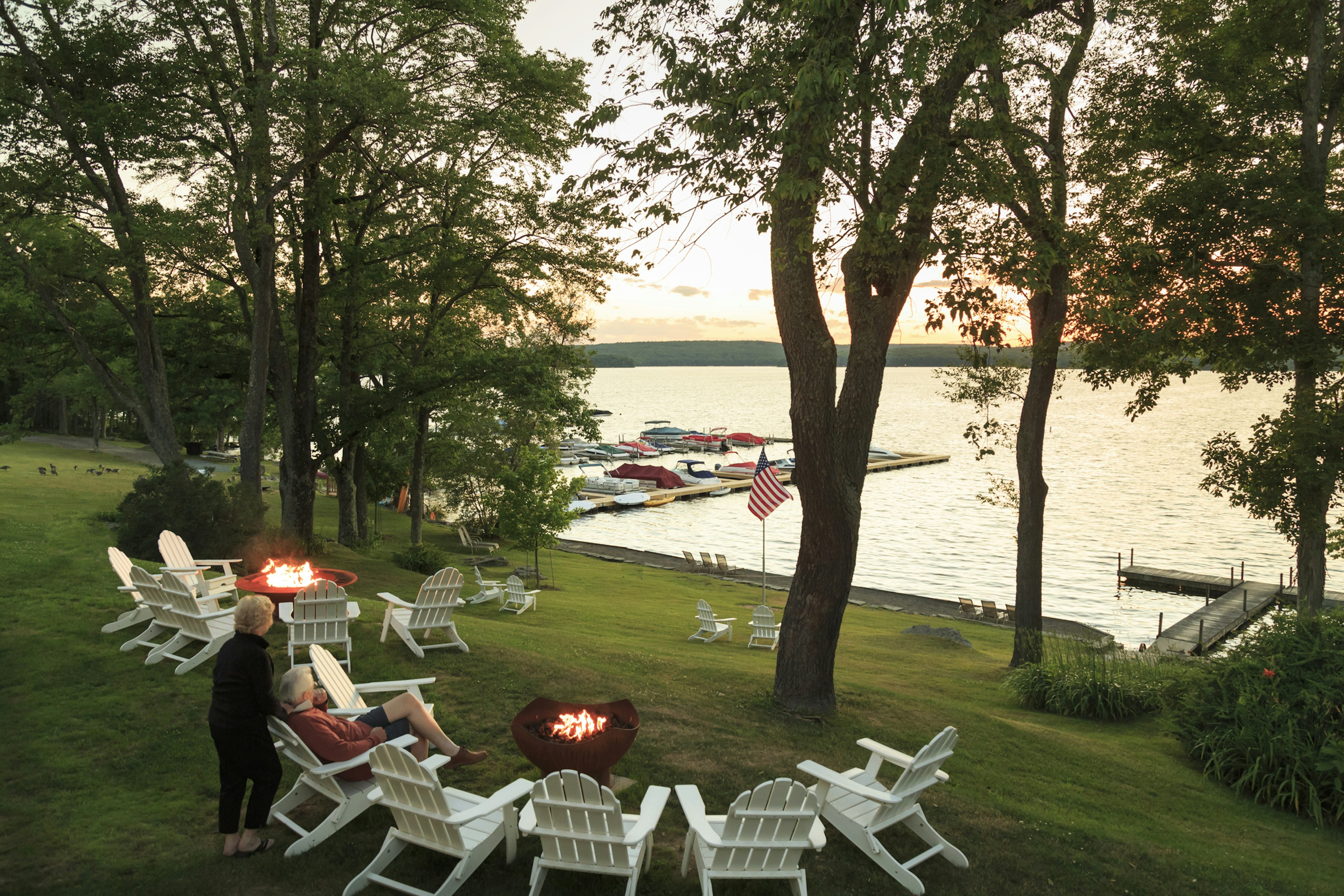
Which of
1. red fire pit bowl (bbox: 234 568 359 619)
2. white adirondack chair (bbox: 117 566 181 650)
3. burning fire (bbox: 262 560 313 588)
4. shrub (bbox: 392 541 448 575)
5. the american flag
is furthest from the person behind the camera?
the american flag

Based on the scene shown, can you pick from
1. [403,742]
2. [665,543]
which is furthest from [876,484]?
[403,742]

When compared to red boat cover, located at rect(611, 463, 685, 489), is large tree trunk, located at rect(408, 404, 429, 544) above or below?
above

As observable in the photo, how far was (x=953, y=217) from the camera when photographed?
9.35 m

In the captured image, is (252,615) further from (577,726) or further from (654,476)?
(654,476)

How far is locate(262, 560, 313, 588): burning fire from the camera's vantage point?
9531 mm

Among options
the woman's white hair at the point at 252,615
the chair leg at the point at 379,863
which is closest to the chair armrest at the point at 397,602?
the woman's white hair at the point at 252,615

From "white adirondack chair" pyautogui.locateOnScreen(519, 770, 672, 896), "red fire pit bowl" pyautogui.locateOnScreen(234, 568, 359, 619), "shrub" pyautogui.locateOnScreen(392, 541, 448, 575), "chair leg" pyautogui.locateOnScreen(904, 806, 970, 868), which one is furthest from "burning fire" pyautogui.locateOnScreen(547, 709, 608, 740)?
"shrub" pyautogui.locateOnScreen(392, 541, 448, 575)

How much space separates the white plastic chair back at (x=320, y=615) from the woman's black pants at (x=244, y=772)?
352cm

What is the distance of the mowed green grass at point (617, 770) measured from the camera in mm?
5211

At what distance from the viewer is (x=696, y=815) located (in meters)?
5.07

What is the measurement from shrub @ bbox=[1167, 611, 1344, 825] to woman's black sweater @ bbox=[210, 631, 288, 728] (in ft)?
30.3

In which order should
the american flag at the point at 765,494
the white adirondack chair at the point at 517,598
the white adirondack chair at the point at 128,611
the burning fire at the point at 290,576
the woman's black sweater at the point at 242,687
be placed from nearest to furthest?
the woman's black sweater at the point at 242,687 < the white adirondack chair at the point at 128,611 < the burning fire at the point at 290,576 < the white adirondack chair at the point at 517,598 < the american flag at the point at 765,494

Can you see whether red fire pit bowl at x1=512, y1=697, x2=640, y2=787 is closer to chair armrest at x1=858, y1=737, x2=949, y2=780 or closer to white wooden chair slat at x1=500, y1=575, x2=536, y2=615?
chair armrest at x1=858, y1=737, x2=949, y2=780

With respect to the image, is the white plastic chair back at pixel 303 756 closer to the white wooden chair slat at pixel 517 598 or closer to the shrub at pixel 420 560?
the white wooden chair slat at pixel 517 598
